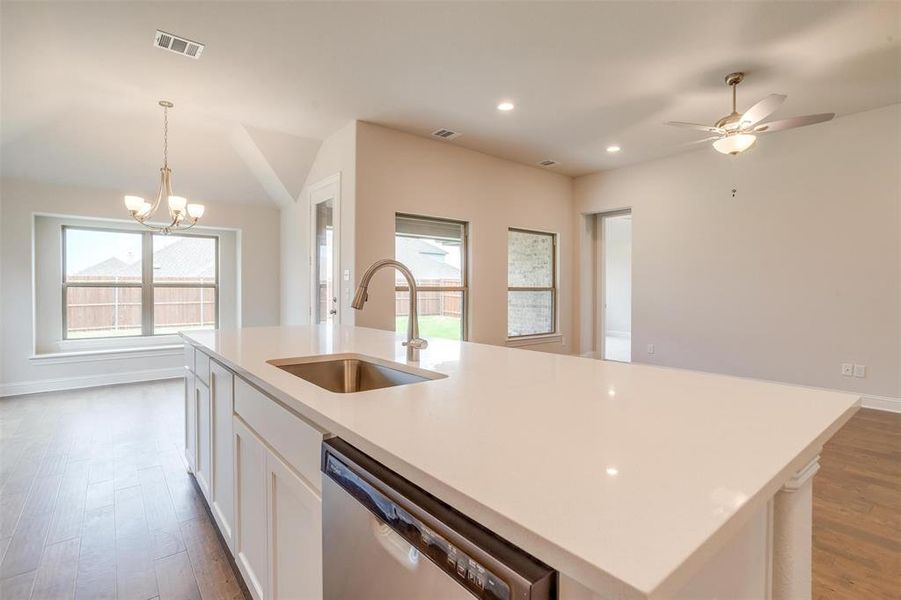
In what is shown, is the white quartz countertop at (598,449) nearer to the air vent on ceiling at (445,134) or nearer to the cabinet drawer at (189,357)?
the cabinet drawer at (189,357)

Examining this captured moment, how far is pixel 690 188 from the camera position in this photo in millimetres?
5086

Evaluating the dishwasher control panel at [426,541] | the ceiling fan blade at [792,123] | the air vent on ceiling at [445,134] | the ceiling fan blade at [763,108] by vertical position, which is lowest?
the dishwasher control panel at [426,541]

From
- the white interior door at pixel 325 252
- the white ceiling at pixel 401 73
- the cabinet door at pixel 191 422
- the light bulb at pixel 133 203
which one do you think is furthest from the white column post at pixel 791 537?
the light bulb at pixel 133 203

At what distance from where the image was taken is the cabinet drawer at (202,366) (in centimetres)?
204

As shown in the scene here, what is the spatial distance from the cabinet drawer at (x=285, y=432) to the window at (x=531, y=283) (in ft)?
14.5

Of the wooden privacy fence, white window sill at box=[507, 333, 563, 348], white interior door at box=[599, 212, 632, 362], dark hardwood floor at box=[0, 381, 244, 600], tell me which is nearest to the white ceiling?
the wooden privacy fence

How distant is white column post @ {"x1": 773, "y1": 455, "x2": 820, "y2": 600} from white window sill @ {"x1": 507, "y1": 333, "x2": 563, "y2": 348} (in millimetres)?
4681

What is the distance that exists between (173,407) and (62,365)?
5.90 ft

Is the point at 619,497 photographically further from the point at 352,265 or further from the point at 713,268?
the point at 713,268

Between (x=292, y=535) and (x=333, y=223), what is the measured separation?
3.80 meters

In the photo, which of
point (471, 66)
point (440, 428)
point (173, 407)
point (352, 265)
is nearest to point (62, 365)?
point (173, 407)

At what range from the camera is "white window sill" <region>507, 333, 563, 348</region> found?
5.59 m

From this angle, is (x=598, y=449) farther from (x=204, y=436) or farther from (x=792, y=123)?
(x=792, y=123)

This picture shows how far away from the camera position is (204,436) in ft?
6.98
